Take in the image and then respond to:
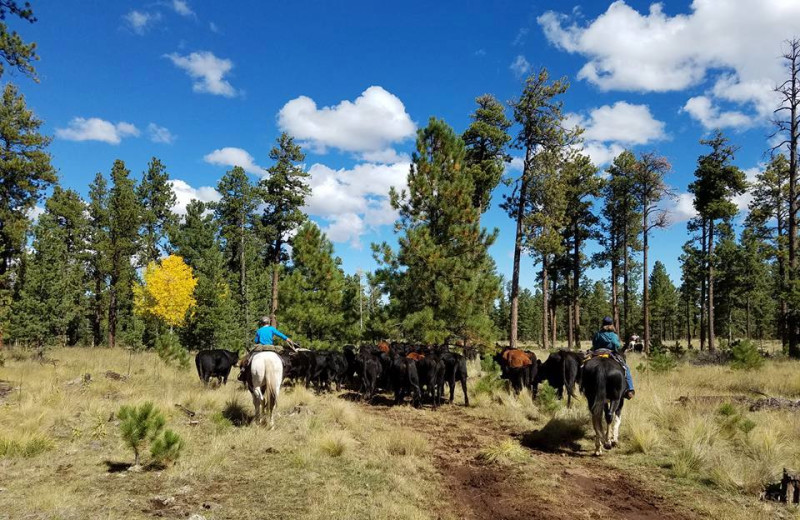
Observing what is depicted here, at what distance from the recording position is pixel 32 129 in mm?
25203

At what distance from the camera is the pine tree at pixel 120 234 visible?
32.5m

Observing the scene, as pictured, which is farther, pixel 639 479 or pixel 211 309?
pixel 211 309

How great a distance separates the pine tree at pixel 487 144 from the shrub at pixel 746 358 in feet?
45.8

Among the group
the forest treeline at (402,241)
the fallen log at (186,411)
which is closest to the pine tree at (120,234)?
the forest treeline at (402,241)

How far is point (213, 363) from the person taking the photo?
51.4 ft

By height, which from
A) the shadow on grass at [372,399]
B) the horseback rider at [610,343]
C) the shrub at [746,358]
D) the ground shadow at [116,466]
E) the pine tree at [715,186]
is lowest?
the shadow on grass at [372,399]

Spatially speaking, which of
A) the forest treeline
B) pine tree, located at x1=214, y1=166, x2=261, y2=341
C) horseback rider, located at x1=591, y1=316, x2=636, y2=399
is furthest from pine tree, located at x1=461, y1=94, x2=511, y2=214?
pine tree, located at x1=214, y1=166, x2=261, y2=341

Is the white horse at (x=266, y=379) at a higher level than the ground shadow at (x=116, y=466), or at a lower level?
higher

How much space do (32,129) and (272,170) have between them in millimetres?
16562

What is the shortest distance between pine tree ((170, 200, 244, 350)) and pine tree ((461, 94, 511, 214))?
18.7m

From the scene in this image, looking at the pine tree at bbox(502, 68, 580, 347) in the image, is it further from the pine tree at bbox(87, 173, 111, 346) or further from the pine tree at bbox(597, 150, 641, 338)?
the pine tree at bbox(87, 173, 111, 346)

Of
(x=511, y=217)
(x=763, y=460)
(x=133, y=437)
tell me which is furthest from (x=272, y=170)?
(x=763, y=460)

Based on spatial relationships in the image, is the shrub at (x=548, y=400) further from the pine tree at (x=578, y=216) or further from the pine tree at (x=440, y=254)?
the pine tree at (x=578, y=216)

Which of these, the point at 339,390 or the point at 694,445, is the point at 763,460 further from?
the point at 339,390
